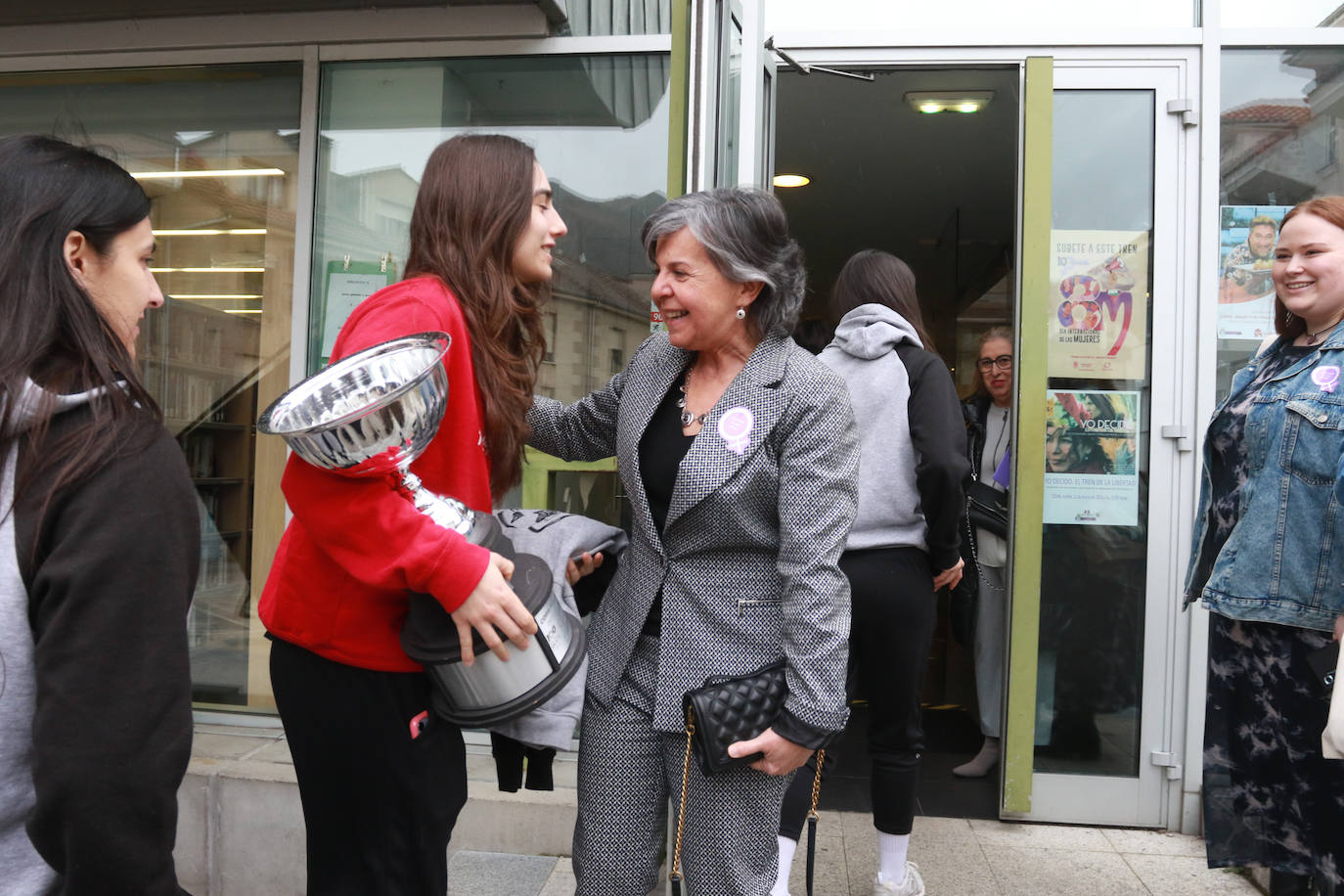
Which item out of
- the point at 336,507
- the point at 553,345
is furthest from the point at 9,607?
the point at 553,345

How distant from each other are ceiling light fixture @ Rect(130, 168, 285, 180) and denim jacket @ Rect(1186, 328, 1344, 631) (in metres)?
3.70

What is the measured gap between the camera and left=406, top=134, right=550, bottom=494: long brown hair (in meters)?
1.72

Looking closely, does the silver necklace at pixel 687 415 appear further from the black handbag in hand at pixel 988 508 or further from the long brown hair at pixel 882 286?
the black handbag in hand at pixel 988 508

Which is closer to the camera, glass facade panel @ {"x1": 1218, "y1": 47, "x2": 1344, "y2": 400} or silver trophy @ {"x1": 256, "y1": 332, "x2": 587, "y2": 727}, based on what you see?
silver trophy @ {"x1": 256, "y1": 332, "x2": 587, "y2": 727}

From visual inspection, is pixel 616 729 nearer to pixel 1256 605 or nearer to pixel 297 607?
pixel 297 607

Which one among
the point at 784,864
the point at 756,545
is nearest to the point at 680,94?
the point at 756,545

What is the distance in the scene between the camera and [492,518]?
1632 millimetres

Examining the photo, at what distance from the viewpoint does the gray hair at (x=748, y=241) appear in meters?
1.91

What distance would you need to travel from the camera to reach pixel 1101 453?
3.76m

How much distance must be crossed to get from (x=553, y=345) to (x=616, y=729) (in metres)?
2.23

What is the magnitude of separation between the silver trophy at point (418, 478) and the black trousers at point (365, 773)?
0.09 metres

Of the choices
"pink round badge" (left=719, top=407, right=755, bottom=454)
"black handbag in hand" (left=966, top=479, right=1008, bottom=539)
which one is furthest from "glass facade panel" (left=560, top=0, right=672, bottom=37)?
"pink round badge" (left=719, top=407, right=755, bottom=454)

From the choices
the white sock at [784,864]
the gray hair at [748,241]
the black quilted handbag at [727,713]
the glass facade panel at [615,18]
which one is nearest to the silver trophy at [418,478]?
the black quilted handbag at [727,713]

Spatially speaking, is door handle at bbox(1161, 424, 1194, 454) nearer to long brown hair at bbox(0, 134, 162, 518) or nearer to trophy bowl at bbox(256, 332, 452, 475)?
trophy bowl at bbox(256, 332, 452, 475)
